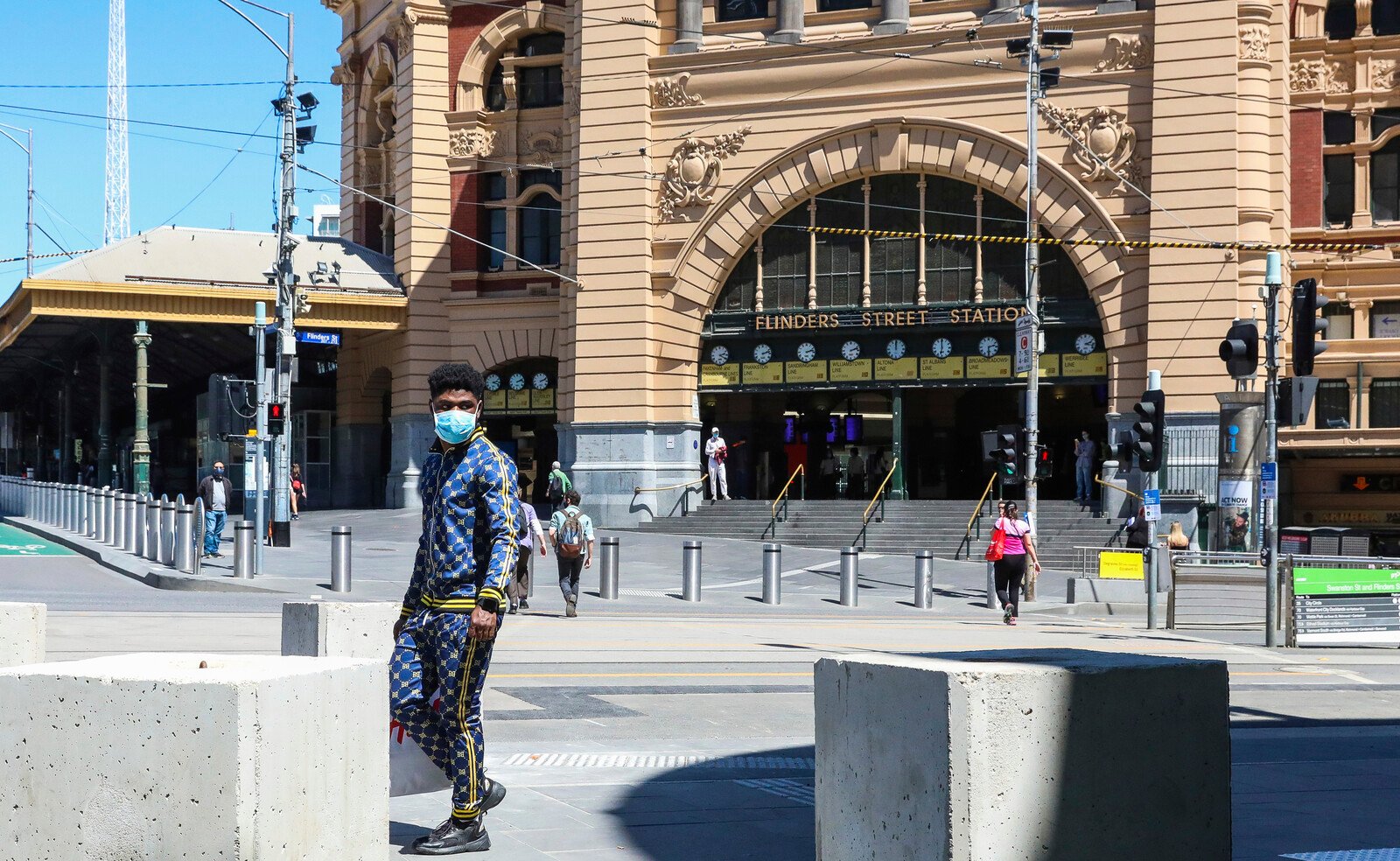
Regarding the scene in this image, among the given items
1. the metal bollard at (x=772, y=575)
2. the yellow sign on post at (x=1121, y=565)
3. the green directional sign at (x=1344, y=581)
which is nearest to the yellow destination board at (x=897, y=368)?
the yellow sign on post at (x=1121, y=565)

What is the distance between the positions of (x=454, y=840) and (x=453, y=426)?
166 cm

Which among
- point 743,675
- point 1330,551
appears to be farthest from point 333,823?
point 1330,551

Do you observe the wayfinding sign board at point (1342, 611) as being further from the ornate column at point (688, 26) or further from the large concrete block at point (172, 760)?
the ornate column at point (688, 26)

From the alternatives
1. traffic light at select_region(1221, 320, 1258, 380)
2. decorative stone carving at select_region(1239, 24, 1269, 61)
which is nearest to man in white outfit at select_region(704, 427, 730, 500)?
decorative stone carving at select_region(1239, 24, 1269, 61)

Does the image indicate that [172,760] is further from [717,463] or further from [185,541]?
[717,463]

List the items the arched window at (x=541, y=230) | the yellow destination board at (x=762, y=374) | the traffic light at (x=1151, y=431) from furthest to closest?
the arched window at (x=541, y=230) < the yellow destination board at (x=762, y=374) < the traffic light at (x=1151, y=431)

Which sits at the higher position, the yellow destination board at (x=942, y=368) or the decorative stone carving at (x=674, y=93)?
the decorative stone carving at (x=674, y=93)

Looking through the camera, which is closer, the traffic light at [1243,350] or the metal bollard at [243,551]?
the traffic light at [1243,350]

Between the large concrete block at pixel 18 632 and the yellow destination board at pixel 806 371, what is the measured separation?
33.0 m

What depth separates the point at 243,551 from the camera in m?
24.1

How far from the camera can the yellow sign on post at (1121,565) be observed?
25062 millimetres

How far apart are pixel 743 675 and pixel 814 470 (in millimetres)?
30463

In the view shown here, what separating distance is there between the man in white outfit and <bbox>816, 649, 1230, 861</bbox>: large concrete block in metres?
33.7

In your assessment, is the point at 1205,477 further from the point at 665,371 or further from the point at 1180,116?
the point at 665,371
